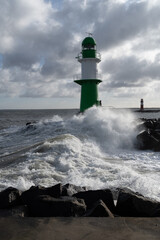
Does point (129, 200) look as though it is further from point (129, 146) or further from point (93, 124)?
point (93, 124)

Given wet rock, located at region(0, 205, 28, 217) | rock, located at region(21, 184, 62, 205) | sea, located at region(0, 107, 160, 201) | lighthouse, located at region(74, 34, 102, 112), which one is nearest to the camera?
wet rock, located at region(0, 205, 28, 217)

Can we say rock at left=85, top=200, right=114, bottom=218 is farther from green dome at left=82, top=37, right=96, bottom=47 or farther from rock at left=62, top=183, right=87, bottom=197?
green dome at left=82, top=37, right=96, bottom=47

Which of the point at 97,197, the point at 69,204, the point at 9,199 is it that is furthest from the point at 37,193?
the point at 97,197

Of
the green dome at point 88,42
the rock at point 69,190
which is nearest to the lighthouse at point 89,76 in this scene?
the green dome at point 88,42

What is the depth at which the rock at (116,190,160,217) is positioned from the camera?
324cm

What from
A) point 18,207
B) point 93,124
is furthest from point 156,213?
point 93,124

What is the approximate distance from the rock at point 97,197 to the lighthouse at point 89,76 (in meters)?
10.3

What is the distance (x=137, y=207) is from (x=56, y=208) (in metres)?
1.06

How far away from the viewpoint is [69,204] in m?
3.12

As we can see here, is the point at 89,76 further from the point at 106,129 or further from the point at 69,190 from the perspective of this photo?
the point at 69,190

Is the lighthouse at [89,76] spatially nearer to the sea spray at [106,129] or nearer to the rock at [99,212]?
the sea spray at [106,129]

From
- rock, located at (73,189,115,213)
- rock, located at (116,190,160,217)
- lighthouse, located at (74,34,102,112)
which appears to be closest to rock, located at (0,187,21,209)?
rock, located at (73,189,115,213)

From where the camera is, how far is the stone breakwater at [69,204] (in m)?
3.11

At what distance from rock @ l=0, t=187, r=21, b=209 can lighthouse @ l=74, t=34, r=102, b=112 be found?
34.5ft
